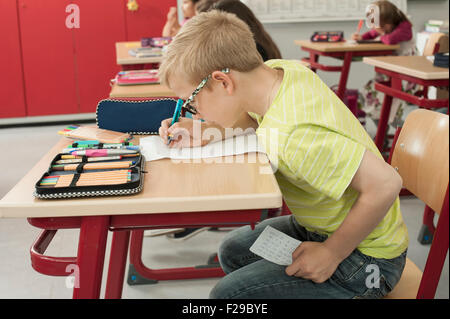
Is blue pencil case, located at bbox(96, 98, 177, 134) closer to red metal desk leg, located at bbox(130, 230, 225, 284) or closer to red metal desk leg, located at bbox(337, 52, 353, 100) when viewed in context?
red metal desk leg, located at bbox(130, 230, 225, 284)

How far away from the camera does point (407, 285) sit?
0.95 meters

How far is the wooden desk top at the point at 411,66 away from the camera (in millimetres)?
2163

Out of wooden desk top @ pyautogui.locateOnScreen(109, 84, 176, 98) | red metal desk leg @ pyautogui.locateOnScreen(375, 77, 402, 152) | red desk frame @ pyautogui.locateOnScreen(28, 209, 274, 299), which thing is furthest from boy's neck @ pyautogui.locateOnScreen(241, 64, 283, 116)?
red metal desk leg @ pyautogui.locateOnScreen(375, 77, 402, 152)

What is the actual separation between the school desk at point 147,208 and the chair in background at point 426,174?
0.23 metres

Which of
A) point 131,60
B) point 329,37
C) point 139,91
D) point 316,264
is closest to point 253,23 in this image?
point 139,91

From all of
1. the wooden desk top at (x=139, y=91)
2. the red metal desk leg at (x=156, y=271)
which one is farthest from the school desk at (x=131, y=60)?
the red metal desk leg at (x=156, y=271)

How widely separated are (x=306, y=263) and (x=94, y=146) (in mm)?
459

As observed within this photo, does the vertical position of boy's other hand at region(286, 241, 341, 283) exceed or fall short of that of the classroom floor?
it exceeds it

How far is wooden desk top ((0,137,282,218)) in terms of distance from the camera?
74cm

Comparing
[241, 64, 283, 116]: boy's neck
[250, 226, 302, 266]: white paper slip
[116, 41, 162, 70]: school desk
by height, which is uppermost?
[241, 64, 283, 116]: boy's neck

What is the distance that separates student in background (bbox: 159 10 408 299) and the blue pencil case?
0.27m

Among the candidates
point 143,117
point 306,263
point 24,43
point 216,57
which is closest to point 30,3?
point 24,43

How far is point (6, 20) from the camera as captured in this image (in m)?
3.39

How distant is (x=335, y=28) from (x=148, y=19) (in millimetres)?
1972
